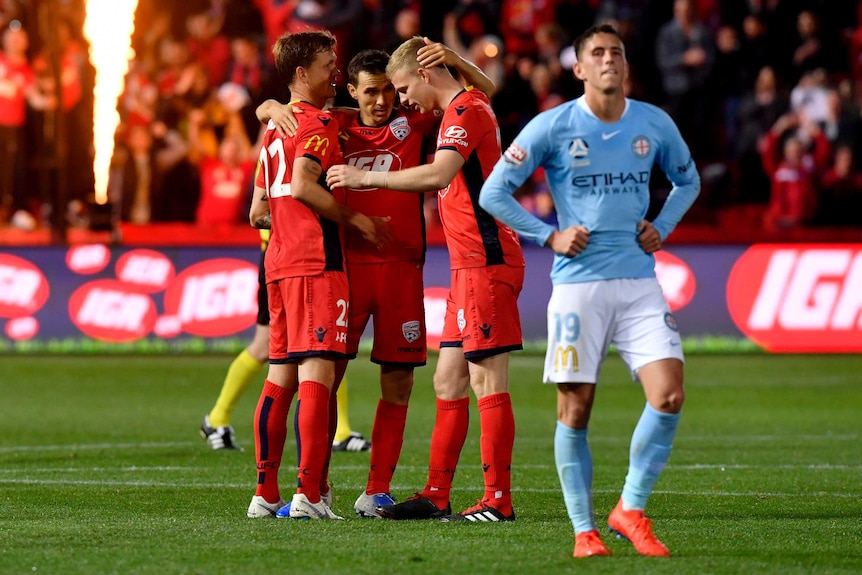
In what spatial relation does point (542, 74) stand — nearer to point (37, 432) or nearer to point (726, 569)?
point (37, 432)

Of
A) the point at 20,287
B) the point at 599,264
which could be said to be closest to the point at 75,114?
the point at 20,287

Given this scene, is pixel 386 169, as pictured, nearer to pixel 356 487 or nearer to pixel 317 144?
pixel 317 144

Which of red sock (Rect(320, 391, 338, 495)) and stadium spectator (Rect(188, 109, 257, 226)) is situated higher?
stadium spectator (Rect(188, 109, 257, 226))

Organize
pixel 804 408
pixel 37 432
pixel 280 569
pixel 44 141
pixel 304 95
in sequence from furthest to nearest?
pixel 44 141, pixel 804 408, pixel 37 432, pixel 304 95, pixel 280 569

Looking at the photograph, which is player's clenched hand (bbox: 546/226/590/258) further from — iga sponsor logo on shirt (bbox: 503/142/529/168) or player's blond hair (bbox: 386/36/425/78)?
player's blond hair (bbox: 386/36/425/78)

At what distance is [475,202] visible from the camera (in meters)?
6.95

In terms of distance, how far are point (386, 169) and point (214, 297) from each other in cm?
1017

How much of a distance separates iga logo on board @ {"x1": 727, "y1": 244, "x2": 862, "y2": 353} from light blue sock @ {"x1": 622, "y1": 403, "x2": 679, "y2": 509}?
1114 cm

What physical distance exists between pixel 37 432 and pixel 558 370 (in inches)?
246

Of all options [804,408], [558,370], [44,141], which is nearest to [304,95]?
[558,370]

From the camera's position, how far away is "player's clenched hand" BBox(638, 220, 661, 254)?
5940 millimetres

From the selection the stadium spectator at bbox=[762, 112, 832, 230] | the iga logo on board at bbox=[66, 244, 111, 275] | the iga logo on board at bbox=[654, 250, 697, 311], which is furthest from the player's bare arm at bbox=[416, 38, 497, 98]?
the stadium spectator at bbox=[762, 112, 832, 230]

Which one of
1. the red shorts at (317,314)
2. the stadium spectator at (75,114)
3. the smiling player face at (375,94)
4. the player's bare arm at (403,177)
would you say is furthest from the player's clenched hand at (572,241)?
the stadium spectator at (75,114)

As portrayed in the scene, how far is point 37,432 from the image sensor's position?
36.3 feet
